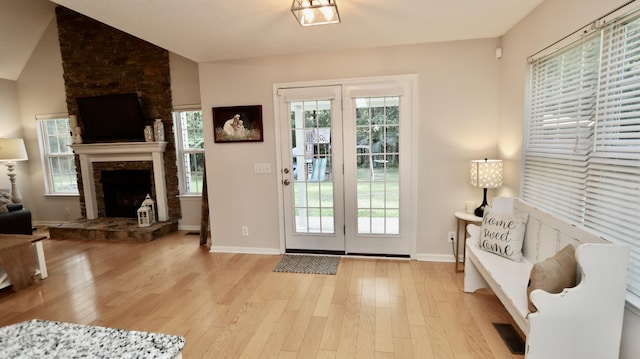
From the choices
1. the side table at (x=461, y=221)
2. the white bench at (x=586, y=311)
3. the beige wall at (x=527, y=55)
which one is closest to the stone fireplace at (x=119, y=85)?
the side table at (x=461, y=221)

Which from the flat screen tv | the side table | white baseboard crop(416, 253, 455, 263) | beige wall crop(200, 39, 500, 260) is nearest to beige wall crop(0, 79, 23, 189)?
the flat screen tv

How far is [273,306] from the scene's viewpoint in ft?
8.64

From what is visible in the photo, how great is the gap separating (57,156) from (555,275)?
7.38 m

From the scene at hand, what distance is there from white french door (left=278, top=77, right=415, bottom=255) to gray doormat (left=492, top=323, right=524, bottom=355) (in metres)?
1.33

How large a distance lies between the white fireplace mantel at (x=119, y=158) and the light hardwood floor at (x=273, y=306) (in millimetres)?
1382

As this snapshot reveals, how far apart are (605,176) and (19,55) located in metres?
7.78

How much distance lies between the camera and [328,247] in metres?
3.72

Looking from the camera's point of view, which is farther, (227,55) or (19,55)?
(19,55)

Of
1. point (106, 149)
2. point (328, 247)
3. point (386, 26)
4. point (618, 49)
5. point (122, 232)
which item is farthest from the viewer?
point (106, 149)

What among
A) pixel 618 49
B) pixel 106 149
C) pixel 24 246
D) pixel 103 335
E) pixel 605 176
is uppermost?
pixel 618 49

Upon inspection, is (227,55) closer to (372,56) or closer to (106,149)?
(372,56)

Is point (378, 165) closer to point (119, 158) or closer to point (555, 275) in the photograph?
point (555, 275)

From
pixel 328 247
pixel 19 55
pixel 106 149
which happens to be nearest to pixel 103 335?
pixel 328 247

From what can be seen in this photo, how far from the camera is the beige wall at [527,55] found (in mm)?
1621
